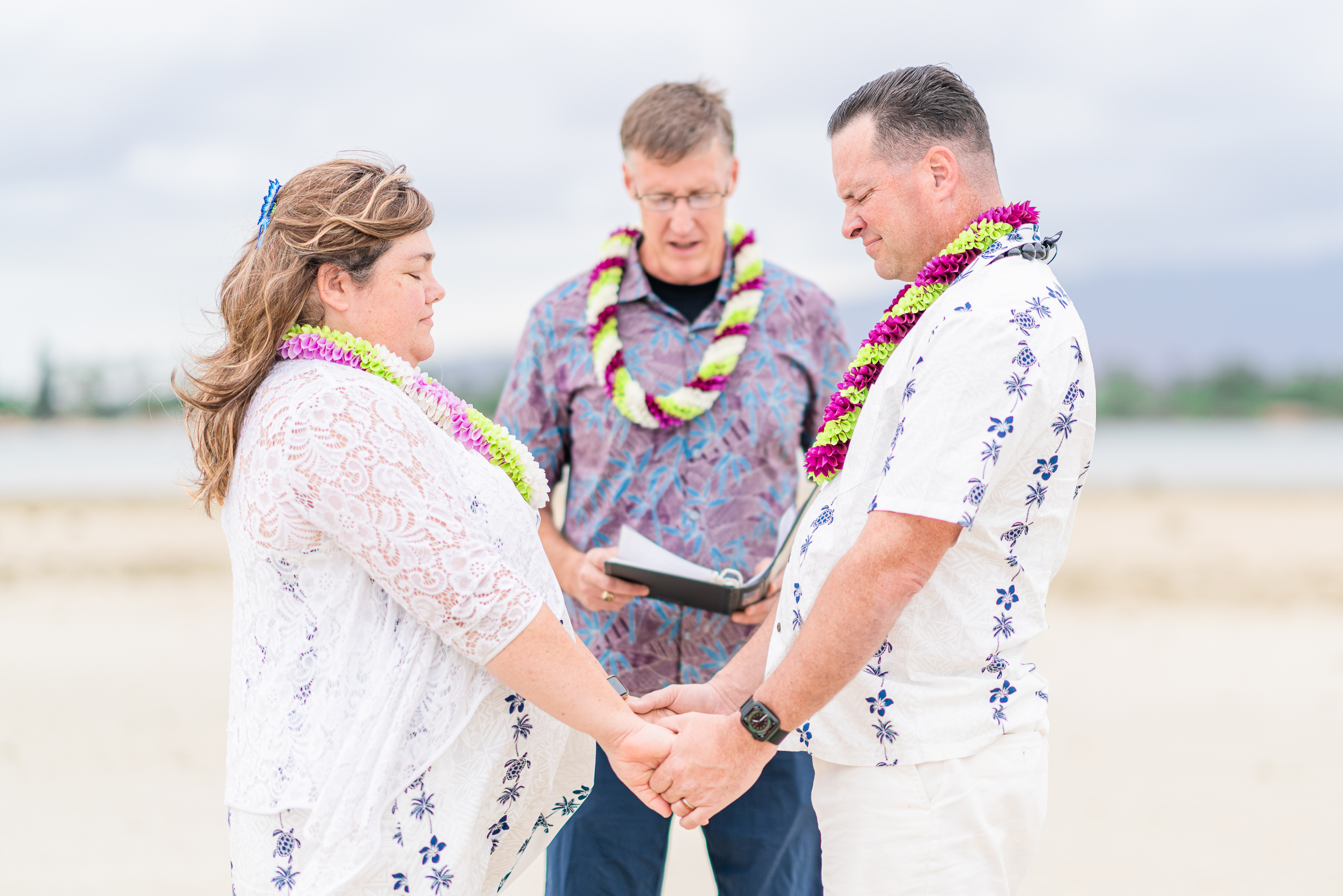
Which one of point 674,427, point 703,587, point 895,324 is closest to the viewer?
point 895,324

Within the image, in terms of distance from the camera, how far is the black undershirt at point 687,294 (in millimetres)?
3373

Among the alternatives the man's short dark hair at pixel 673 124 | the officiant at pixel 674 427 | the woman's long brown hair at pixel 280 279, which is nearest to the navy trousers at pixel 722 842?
the officiant at pixel 674 427

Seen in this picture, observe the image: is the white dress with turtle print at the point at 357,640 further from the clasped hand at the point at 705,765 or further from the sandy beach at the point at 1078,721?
the sandy beach at the point at 1078,721

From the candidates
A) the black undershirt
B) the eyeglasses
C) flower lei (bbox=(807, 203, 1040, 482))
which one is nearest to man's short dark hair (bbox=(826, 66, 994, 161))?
flower lei (bbox=(807, 203, 1040, 482))

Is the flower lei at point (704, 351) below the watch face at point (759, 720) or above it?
above

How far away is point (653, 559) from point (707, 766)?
29.6 inches

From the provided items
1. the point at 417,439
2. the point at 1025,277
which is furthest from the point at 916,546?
the point at 417,439

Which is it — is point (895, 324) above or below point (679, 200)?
below

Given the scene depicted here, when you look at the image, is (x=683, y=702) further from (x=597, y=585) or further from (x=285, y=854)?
(x=285, y=854)

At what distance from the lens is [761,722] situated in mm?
2207

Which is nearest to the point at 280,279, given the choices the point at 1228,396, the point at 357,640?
the point at 357,640

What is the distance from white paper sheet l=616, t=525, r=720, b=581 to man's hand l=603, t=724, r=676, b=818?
62 cm

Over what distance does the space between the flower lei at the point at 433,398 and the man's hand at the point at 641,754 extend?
1.83ft

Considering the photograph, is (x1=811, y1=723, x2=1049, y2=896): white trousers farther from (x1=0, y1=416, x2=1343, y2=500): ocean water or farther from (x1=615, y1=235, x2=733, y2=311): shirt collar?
(x1=0, y1=416, x2=1343, y2=500): ocean water
